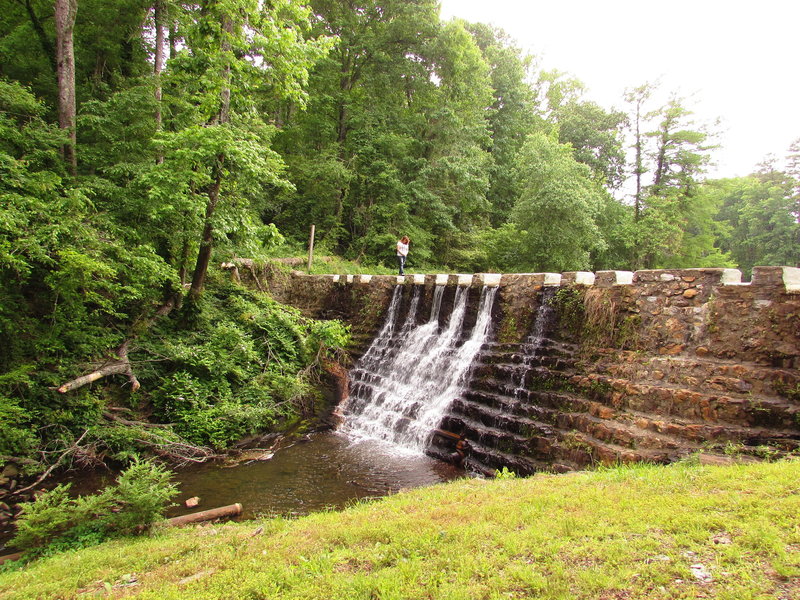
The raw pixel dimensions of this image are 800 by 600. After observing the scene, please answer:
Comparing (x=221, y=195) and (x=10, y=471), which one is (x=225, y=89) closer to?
(x=221, y=195)

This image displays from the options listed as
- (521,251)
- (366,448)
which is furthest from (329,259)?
(366,448)

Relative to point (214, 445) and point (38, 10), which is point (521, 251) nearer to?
point (214, 445)

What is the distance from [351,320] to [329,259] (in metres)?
4.38

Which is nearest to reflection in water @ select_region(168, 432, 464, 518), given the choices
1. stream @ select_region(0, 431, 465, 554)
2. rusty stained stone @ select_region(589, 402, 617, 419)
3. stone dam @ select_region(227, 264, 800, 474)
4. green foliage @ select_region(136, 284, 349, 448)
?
stream @ select_region(0, 431, 465, 554)

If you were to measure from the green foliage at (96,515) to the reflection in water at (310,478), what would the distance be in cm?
107

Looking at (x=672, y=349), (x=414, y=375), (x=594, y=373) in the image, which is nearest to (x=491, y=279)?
(x=414, y=375)

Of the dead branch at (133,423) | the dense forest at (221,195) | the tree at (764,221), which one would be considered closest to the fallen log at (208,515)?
the dense forest at (221,195)

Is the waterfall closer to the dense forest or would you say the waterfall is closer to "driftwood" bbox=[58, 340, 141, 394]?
the dense forest

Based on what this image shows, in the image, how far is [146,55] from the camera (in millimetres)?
11367

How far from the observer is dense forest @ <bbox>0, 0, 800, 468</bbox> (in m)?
5.75

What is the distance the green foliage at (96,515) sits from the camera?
3416 millimetres

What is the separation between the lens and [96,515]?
3723mm

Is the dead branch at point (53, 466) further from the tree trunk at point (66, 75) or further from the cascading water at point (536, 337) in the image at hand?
the cascading water at point (536, 337)

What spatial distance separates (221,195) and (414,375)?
540 centimetres
